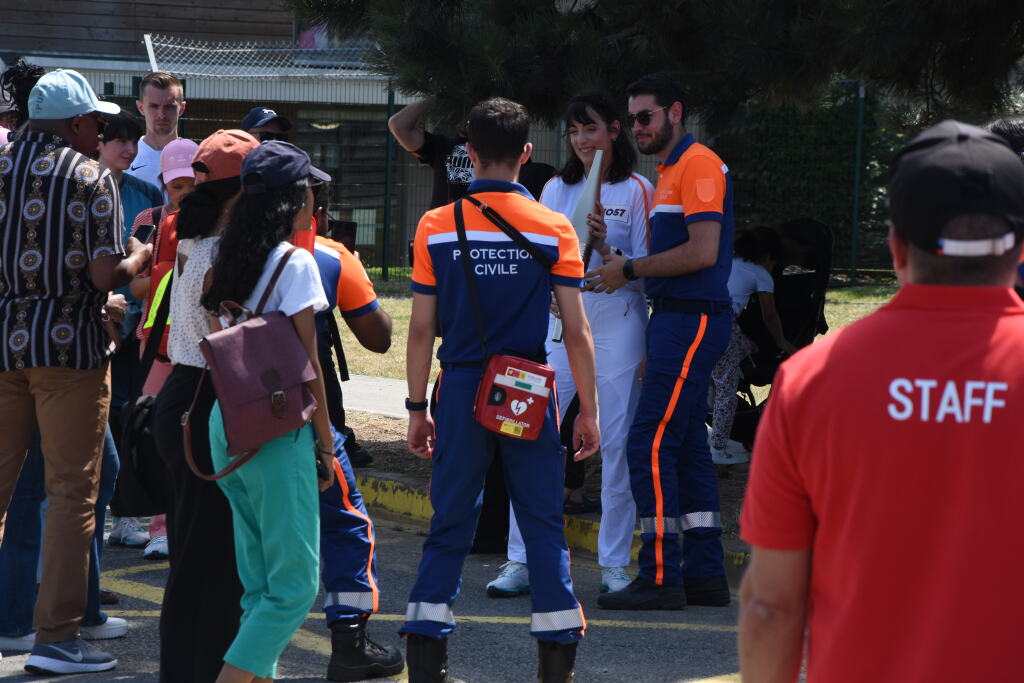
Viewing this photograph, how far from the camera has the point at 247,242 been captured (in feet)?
11.8

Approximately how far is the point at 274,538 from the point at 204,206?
1.01 metres

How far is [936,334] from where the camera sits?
1916mm

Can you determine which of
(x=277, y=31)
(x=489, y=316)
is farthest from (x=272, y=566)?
(x=277, y=31)

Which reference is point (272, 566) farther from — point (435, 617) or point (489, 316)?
point (489, 316)

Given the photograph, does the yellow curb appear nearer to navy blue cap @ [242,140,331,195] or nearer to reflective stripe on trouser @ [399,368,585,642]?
reflective stripe on trouser @ [399,368,585,642]

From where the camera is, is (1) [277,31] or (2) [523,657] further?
(1) [277,31]

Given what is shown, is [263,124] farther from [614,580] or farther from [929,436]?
[929,436]

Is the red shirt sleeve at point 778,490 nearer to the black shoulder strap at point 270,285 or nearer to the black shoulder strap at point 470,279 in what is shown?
the black shoulder strap at point 270,285

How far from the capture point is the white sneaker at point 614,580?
556 centimetres

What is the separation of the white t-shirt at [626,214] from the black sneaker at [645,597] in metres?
1.29

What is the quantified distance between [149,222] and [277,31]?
1843 cm

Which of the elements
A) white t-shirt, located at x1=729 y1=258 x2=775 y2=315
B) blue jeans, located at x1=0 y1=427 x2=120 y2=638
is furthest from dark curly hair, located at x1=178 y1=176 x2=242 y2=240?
white t-shirt, located at x1=729 y1=258 x2=775 y2=315

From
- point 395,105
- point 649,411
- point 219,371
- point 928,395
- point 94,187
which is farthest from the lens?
point 395,105

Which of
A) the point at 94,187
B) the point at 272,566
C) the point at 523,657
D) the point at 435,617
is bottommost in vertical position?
the point at 523,657
